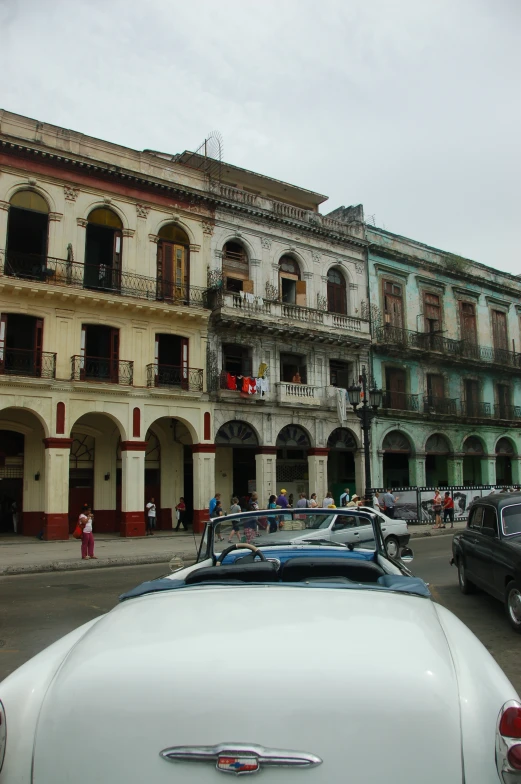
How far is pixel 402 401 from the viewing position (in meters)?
30.4

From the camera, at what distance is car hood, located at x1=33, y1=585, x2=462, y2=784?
5.76 ft

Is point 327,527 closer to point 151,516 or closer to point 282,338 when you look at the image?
point 151,516

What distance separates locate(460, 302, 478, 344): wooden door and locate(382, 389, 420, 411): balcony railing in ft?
19.1

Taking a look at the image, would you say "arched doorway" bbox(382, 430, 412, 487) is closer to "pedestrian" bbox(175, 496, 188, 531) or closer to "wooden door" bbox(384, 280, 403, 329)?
"wooden door" bbox(384, 280, 403, 329)

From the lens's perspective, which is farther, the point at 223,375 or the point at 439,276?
the point at 439,276

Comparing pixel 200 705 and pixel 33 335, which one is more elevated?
pixel 33 335

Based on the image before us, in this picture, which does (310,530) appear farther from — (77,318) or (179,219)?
(179,219)

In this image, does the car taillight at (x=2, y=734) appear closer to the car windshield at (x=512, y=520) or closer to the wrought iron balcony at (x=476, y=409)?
the car windshield at (x=512, y=520)

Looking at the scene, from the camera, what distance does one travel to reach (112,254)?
23.5m

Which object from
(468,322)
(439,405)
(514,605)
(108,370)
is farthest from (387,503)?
(514,605)

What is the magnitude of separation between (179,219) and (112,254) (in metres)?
3.04

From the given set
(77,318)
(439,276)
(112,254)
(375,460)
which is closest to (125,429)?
(77,318)

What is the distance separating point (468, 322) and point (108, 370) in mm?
21012

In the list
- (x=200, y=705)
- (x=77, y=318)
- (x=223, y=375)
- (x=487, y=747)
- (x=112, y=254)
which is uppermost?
(x=112, y=254)
